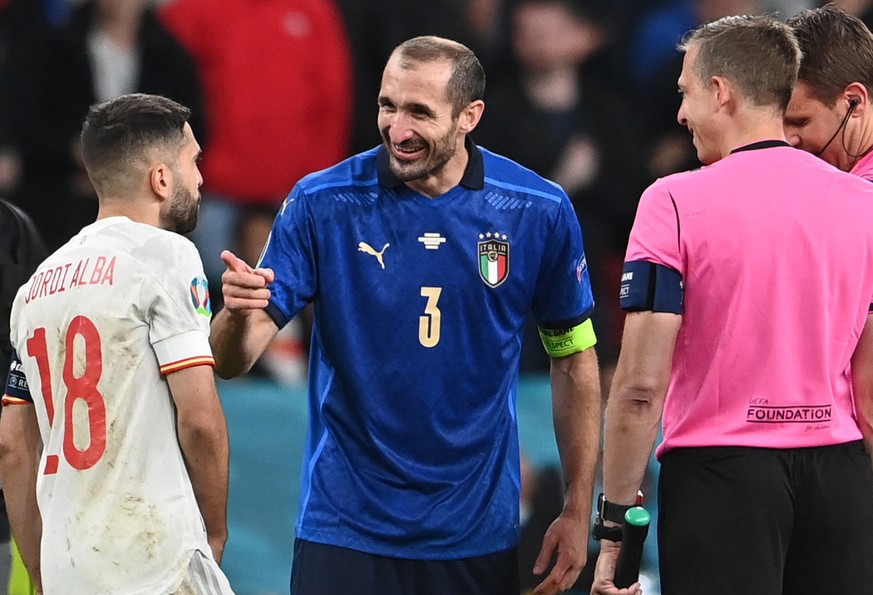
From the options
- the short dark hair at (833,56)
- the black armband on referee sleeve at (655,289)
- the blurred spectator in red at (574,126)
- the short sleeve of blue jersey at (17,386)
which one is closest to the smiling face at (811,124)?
the short dark hair at (833,56)

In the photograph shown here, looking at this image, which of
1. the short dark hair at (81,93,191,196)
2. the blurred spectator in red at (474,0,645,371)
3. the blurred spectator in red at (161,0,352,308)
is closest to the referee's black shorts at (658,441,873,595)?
the short dark hair at (81,93,191,196)

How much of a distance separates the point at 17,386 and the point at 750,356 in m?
1.96

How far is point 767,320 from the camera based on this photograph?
11.9 feet

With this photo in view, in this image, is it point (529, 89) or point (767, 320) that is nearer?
point (767, 320)

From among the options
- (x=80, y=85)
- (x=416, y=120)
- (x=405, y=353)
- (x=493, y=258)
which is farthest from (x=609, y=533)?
(x=80, y=85)

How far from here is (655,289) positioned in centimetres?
363

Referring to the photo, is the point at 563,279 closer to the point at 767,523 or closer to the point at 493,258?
the point at 493,258

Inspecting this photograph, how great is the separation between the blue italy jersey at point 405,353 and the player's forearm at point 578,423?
20 centimetres

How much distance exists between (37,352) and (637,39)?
6.72 m

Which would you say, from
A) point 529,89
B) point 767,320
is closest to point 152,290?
point 767,320

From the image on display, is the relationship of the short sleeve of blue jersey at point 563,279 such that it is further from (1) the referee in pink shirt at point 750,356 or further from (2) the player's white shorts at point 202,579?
(2) the player's white shorts at point 202,579

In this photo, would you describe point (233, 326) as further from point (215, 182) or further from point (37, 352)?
point (215, 182)

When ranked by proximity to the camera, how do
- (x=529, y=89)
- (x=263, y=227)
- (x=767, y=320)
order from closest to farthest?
(x=767, y=320), (x=263, y=227), (x=529, y=89)

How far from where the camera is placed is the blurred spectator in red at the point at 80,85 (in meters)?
8.10
